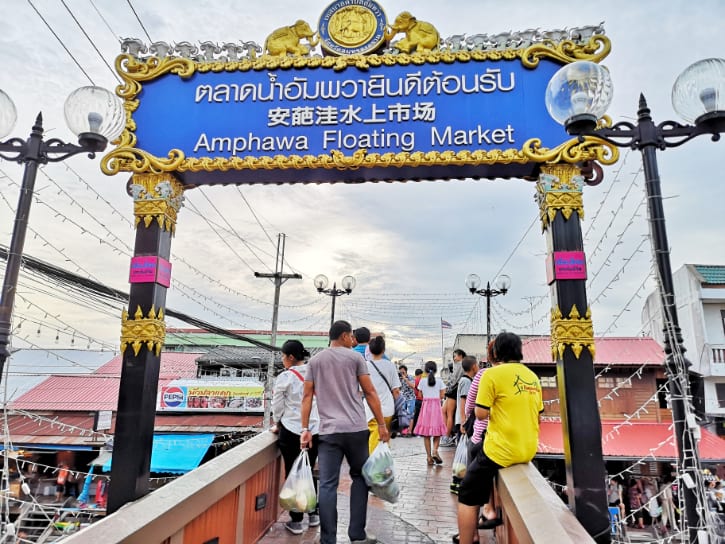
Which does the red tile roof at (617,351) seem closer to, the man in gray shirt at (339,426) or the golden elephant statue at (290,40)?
the golden elephant statue at (290,40)

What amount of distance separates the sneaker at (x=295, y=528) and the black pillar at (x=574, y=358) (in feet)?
8.11

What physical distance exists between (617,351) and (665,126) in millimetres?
15141

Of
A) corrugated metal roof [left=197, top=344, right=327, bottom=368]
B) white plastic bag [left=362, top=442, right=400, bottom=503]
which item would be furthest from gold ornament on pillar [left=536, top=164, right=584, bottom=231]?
corrugated metal roof [left=197, top=344, right=327, bottom=368]

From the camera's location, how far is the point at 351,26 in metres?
5.60

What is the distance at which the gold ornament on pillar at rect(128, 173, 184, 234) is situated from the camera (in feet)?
16.9

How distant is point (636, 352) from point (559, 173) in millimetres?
14097

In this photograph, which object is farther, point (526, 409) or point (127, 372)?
point (127, 372)

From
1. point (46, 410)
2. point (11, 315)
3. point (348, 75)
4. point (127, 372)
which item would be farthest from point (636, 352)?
point (46, 410)

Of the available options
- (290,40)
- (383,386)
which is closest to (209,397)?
(383,386)

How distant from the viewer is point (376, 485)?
136 inches

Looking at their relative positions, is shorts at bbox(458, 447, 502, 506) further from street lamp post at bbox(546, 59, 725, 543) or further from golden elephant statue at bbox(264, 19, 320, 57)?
golden elephant statue at bbox(264, 19, 320, 57)

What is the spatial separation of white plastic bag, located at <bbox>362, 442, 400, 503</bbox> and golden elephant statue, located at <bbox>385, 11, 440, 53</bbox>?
445 centimetres

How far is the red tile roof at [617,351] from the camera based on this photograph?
15.6 meters

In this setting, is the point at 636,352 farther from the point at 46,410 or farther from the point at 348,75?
the point at 46,410
